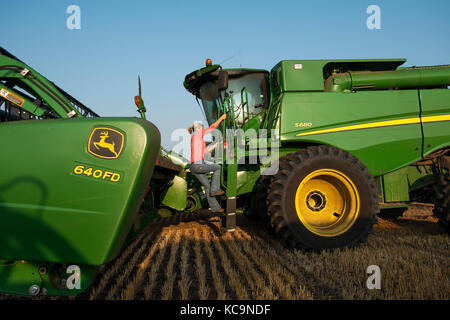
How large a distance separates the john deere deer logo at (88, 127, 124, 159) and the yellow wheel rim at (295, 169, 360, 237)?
6.04ft

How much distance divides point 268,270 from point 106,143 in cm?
151

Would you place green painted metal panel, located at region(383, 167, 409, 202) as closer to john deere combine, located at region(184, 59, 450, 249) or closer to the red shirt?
john deere combine, located at region(184, 59, 450, 249)

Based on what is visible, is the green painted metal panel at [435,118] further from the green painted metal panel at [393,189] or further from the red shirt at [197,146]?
the red shirt at [197,146]

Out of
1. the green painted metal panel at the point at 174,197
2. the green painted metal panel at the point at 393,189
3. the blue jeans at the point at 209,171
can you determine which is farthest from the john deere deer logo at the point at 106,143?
the green painted metal panel at the point at 393,189

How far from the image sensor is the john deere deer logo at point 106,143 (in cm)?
145

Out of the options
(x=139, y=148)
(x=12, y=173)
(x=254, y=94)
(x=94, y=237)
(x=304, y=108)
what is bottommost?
(x=94, y=237)

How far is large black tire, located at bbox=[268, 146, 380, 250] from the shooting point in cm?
253

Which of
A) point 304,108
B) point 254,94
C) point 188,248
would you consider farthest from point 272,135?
point 188,248

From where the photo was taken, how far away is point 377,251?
96.2 inches

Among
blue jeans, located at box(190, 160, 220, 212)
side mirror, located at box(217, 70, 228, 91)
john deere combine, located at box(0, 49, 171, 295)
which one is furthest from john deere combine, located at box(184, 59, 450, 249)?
john deere combine, located at box(0, 49, 171, 295)

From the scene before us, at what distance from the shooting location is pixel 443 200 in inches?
113
